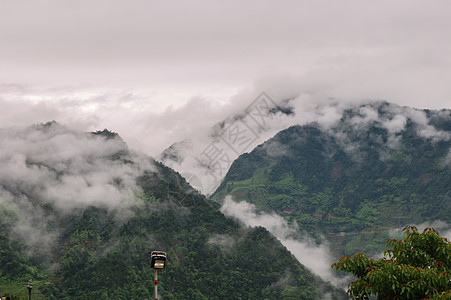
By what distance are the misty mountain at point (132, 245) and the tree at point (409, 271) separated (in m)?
125

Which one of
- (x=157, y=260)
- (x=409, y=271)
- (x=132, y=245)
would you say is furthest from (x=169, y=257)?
(x=409, y=271)

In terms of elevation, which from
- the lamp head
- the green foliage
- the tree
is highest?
the green foliage

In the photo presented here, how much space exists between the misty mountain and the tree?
125m

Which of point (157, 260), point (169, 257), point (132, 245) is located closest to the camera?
point (157, 260)

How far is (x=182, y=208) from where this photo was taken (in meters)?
177

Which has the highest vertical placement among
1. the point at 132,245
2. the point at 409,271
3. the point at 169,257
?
the point at 132,245

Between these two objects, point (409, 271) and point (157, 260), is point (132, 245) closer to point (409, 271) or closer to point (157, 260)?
point (157, 260)

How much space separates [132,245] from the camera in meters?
158

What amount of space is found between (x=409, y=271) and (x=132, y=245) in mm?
149431

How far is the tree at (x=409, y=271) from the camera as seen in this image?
579 inches

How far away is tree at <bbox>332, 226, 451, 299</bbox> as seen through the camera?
48.2ft

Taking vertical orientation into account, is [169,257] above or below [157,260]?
above

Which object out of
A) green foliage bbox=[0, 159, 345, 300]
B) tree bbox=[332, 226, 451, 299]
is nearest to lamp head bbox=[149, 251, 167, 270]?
tree bbox=[332, 226, 451, 299]

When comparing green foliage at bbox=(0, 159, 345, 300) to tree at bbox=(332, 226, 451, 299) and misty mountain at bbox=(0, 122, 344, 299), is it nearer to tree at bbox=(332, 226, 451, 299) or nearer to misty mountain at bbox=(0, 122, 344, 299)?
misty mountain at bbox=(0, 122, 344, 299)
